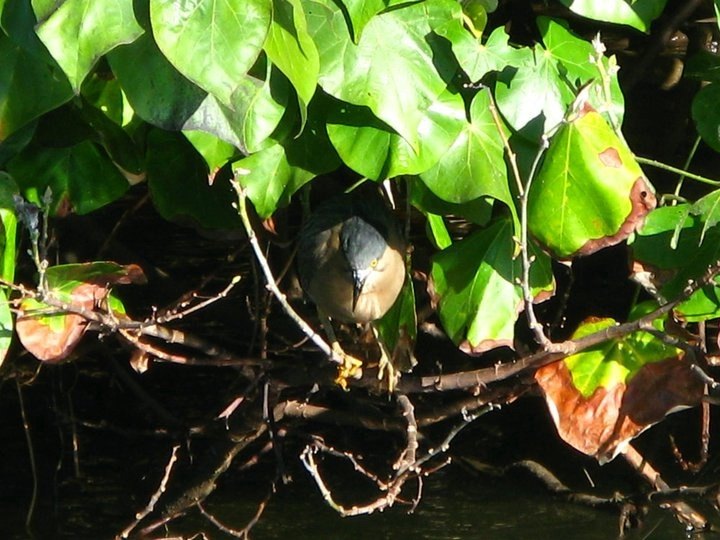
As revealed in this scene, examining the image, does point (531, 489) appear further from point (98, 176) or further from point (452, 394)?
point (98, 176)

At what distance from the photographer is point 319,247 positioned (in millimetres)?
2699

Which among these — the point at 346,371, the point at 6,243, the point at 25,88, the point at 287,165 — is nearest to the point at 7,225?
the point at 6,243

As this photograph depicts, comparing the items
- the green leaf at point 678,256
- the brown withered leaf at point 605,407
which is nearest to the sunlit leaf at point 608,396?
the brown withered leaf at point 605,407

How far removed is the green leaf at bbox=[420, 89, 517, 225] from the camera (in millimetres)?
1977

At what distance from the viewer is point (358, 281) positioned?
2611mm

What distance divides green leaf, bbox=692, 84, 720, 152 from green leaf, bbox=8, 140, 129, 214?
1.08 meters

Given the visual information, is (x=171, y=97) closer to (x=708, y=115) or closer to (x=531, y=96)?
(x=531, y=96)

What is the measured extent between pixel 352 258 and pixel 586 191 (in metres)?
0.86

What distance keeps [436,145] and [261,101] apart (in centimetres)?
33

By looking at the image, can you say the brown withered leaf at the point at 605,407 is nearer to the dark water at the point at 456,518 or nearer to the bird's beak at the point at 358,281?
the bird's beak at the point at 358,281

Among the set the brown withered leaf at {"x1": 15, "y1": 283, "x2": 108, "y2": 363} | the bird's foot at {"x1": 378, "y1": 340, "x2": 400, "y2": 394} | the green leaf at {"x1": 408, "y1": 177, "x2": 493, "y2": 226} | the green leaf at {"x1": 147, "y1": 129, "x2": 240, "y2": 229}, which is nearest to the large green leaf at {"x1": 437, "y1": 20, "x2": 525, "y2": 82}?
the green leaf at {"x1": 408, "y1": 177, "x2": 493, "y2": 226}

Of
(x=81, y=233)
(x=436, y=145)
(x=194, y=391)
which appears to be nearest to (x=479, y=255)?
(x=436, y=145)

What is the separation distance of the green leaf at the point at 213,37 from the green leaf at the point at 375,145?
42 cm

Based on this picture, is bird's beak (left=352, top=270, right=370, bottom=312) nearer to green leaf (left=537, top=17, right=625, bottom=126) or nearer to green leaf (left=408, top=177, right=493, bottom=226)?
green leaf (left=408, top=177, right=493, bottom=226)
